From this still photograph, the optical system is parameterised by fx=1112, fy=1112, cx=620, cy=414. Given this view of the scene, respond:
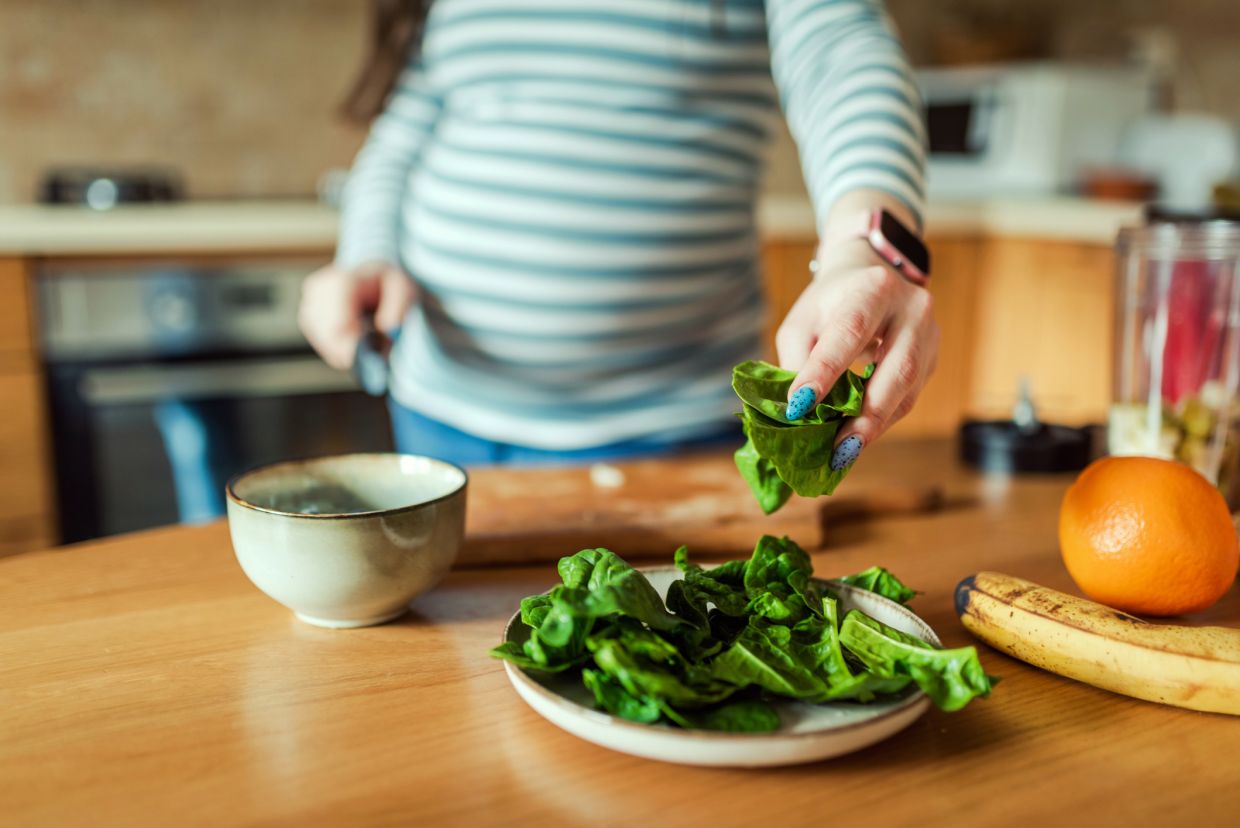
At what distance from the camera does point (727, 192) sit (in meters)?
1.12

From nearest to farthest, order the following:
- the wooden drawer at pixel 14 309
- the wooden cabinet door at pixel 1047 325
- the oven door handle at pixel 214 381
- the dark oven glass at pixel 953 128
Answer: the wooden drawer at pixel 14 309 < the oven door handle at pixel 214 381 < the wooden cabinet door at pixel 1047 325 < the dark oven glass at pixel 953 128

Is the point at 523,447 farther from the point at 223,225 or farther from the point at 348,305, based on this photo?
the point at 223,225

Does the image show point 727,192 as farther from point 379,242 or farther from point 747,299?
point 379,242

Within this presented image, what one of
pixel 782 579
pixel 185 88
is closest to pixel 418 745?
pixel 782 579

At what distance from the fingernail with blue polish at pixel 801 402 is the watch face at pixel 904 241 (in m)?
0.17

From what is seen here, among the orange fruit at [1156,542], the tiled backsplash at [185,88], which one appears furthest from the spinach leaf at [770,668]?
the tiled backsplash at [185,88]

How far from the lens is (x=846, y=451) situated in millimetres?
582

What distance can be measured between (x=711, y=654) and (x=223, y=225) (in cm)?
170

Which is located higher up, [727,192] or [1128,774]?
[727,192]

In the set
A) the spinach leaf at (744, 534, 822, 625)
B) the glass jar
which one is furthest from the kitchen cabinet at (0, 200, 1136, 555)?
the spinach leaf at (744, 534, 822, 625)

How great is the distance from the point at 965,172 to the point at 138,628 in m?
2.76

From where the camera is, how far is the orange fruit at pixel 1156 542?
62 centimetres

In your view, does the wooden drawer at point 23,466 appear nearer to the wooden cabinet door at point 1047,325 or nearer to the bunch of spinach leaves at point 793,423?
Result: the bunch of spinach leaves at point 793,423

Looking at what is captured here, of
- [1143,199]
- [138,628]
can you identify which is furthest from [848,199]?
[1143,199]
